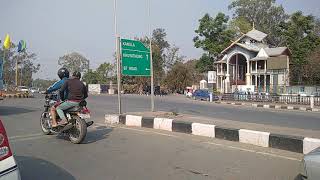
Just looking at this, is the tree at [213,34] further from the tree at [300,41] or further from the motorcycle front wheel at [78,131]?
the motorcycle front wheel at [78,131]

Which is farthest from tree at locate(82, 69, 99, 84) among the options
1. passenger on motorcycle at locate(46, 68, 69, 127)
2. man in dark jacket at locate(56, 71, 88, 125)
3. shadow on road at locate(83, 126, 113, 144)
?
man in dark jacket at locate(56, 71, 88, 125)

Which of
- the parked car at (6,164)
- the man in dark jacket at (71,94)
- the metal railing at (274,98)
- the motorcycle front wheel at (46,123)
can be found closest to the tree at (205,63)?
the metal railing at (274,98)

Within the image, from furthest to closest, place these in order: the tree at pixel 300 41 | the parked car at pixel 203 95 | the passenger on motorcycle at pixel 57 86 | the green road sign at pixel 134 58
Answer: the tree at pixel 300 41, the parked car at pixel 203 95, the green road sign at pixel 134 58, the passenger on motorcycle at pixel 57 86

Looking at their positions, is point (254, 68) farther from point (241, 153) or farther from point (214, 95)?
point (241, 153)

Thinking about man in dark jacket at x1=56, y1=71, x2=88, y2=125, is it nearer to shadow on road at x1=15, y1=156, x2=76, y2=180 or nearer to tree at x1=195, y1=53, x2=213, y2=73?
shadow on road at x1=15, y1=156, x2=76, y2=180

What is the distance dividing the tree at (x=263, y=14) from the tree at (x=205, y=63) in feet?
52.2

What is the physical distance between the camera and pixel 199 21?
50.6 m

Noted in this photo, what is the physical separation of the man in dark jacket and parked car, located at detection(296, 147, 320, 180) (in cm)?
542

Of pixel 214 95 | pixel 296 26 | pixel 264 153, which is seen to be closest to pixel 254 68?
pixel 296 26

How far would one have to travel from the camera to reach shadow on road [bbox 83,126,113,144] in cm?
841

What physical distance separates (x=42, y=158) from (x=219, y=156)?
129 inches

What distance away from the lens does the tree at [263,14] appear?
62.6 metres

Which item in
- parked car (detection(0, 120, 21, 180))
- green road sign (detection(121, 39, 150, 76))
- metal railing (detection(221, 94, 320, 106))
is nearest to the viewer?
parked car (detection(0, 120, 21, 180))

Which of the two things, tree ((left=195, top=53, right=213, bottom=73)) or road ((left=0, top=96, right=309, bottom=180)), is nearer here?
road ((left=0, top=96, right=309, bottom=180))
